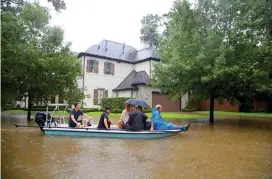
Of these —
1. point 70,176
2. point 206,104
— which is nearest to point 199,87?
point 70,176

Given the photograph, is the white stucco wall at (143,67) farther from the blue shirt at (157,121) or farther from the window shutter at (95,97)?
the blue shirt at (157,121)

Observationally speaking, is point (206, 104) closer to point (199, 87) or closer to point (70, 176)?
point (199, 87)

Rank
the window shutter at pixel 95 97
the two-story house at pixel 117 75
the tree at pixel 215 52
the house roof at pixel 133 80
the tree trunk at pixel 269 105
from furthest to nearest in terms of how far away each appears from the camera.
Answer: the tree trunk at pixel 269 105 < the window shutter at pixel 95 97 < the two-story house at pixel 117 75 < the house roof at pixel 133 80 < the tree at pixel 215 52

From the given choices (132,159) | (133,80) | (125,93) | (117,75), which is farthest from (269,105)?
(132,159)

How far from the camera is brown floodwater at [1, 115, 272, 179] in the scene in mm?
5359

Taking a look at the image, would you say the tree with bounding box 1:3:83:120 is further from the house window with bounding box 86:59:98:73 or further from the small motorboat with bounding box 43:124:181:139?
the house window with bounding box 86:59:98:73

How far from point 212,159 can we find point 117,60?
27.1m

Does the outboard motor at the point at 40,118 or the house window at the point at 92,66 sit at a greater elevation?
the house window at the point at 92,66

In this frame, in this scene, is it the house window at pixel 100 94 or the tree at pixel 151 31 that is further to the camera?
the tree at pixel 151 31

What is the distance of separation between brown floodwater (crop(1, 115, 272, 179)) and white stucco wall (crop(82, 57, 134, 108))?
841 inches

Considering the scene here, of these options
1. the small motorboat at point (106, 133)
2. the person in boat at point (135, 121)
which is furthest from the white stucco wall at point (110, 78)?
the person in boat at point (135, 121)

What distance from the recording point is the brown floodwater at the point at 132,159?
5359 mm

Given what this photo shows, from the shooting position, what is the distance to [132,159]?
676cm

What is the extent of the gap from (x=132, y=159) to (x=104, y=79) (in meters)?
26.0
